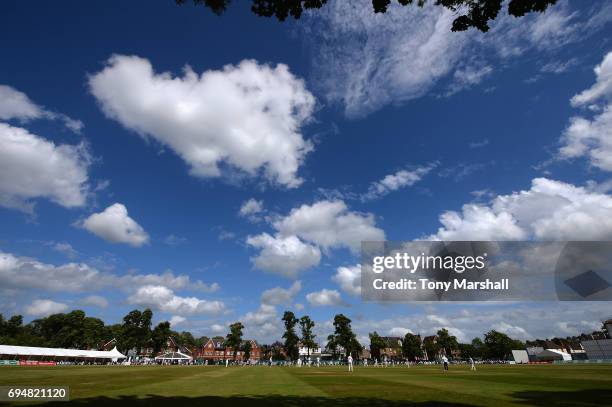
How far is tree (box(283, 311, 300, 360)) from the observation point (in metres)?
120

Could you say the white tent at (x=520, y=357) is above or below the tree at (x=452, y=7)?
below

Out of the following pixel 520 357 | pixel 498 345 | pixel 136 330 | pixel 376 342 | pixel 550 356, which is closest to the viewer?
pixel 136 330

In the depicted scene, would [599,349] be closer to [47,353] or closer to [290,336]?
[290,336]

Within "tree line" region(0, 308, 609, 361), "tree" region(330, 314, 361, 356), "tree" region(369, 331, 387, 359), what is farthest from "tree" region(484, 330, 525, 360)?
"tree" region(330, 314, 361, 356)

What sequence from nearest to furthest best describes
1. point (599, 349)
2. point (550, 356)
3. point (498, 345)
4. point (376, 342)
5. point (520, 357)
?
point (599, 349), point (550, 356), point (520, 357), point (376, 342), point (498, 345)

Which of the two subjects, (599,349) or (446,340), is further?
(446,340)

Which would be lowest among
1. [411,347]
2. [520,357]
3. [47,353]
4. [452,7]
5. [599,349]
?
[47,353]

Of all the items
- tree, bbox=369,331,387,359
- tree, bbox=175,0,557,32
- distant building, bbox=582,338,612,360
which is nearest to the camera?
tree, bbox=175,0,557,32

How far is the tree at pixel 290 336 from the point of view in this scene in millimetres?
120500

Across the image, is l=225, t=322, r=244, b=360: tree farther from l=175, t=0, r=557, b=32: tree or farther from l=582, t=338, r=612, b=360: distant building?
l=175, t=0, r=557, b=32: tree

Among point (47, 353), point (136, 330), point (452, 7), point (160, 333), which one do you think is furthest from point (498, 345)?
point (452, 7)

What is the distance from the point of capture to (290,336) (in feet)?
395

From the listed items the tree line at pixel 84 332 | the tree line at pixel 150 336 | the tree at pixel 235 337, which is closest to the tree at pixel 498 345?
the tree line at pixel 150 336

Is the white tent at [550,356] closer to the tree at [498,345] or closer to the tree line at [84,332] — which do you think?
the tree at [498,345]
